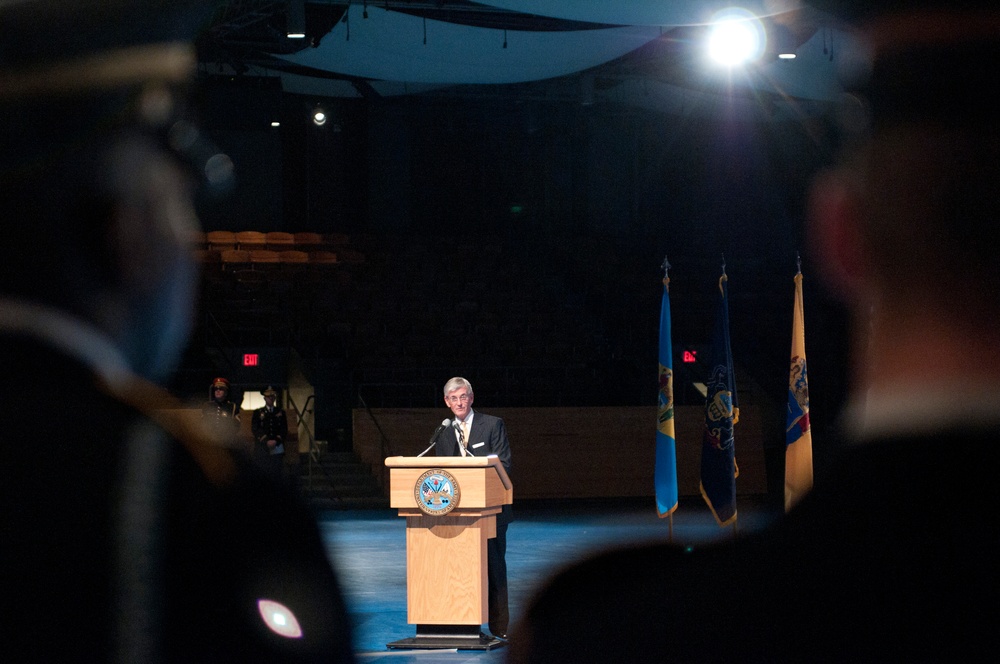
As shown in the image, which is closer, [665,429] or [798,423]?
[798,423]

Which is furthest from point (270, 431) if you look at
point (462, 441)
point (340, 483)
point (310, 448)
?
point (462, 441)

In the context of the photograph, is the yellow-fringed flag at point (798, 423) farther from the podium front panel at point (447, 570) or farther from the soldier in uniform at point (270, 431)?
the soldier in uniform at point (270, 431)

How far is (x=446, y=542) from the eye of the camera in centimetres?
718

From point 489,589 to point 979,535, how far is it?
23.3 feet

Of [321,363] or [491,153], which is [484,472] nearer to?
[321,363]

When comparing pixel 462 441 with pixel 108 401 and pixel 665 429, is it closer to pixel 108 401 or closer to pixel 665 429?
pixel 665 429

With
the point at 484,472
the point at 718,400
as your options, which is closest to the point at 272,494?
the point at 484,472

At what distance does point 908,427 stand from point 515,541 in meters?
12.9

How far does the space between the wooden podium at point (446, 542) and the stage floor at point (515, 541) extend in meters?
0.21

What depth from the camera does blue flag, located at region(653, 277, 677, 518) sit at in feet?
35.7

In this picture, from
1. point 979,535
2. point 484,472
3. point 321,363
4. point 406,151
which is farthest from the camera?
point 406,151

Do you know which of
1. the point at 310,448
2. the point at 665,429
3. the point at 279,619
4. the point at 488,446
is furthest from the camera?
the point at 310,448

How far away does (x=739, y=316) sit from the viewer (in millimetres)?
21844

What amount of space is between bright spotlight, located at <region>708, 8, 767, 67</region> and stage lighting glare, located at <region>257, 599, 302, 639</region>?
14.9 m
